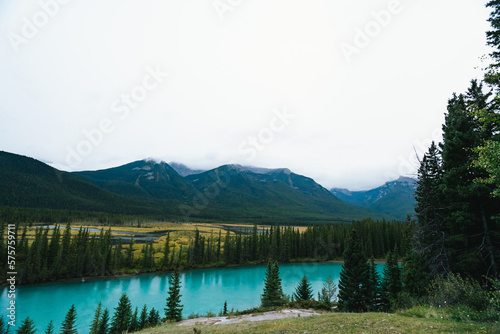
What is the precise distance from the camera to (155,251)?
A: 93812 millimetres

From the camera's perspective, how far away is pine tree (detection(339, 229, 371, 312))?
34.8 metres

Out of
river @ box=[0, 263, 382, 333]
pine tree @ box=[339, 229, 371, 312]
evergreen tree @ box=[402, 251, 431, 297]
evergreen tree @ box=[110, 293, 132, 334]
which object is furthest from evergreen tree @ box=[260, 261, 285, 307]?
evergreen tree @ box=[110, 293, 132, 334]

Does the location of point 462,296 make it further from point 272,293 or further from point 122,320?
point 122,320

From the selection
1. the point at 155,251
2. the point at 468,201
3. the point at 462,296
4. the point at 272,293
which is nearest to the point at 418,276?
the point at 468,201

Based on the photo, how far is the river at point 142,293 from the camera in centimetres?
4816

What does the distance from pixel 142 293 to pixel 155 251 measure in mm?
34779

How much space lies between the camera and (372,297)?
36062 millimetres

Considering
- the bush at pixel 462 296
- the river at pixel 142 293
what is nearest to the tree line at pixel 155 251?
the river at pixel 142 293

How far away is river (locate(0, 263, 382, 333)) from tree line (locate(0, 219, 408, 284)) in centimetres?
474

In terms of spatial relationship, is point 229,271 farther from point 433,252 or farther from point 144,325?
point 433,252

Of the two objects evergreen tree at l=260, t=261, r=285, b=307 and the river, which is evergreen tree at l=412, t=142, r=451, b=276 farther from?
the river

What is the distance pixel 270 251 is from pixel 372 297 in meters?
71.4

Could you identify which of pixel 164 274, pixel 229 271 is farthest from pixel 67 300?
pixel 229 271

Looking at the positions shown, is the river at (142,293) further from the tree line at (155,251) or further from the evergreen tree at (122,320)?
the evergreen tree at (122,320)
